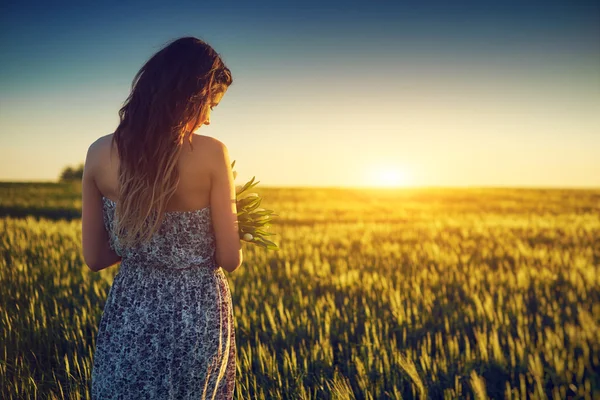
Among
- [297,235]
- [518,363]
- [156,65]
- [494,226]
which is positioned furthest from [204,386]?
[494,226]

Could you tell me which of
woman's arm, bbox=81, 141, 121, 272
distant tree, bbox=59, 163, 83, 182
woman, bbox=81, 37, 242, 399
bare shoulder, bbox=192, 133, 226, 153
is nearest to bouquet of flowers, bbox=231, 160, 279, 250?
woman, bbox=81, 37, 242, 399

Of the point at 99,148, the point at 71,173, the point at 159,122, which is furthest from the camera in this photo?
the point at 71,173

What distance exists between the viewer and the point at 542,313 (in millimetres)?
4789

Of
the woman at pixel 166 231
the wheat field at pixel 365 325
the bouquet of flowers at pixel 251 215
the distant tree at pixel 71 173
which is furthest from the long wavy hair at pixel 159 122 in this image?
the distant tree at pixel 71 173

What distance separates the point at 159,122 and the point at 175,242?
537mm

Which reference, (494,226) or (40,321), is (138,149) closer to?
(40,321)

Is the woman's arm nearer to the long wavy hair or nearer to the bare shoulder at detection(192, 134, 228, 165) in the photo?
the long wavy hair

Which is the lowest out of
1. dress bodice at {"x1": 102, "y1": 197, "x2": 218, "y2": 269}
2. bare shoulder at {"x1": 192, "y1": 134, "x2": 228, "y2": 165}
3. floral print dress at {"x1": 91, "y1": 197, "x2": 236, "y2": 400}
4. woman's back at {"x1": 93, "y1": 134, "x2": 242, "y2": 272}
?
floral print dress at {"x1": 91, "y1": 197, "x2": 236, "y2": 400}

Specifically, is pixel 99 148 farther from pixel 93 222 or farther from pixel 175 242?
pixel 175 242

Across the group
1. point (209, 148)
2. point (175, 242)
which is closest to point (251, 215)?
point (175, 242)

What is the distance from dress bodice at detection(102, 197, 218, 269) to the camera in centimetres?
206

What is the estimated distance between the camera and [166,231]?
6.79 feet

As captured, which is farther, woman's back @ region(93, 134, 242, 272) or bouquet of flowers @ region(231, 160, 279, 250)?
bouquet of flowers @ region(231, 160, 279, 250)

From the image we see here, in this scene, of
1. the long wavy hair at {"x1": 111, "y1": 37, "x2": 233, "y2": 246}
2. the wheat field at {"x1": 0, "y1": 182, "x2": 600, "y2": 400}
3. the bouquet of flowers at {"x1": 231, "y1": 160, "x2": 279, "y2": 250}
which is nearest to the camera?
the long wavy hair at {"x1": 111, "y1": 37, "x2": 233, "y2": 246}
